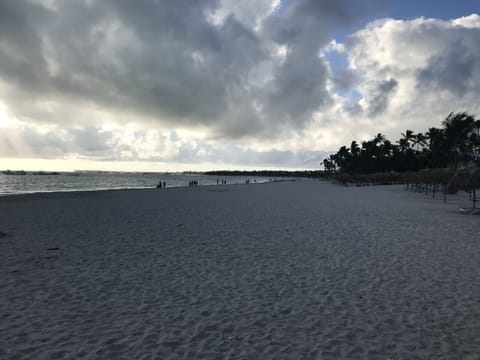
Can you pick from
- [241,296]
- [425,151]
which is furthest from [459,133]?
[241,296]

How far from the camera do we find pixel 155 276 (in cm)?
686

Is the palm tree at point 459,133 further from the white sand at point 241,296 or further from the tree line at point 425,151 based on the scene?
the white sand at point 241,296

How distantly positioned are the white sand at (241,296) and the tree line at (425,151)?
151 feet

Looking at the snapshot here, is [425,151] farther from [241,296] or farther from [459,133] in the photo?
[241,296]

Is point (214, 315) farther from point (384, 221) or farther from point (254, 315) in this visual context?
point (384, 221)

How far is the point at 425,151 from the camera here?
7950 cm

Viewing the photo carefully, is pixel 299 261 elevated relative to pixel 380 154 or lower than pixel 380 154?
lower

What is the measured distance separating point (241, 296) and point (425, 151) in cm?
8868

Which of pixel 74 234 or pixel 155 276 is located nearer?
pixel 155 276

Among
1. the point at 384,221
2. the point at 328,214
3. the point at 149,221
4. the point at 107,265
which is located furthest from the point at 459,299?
the point at 149,221

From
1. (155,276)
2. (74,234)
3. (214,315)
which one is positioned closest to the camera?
(214,315)

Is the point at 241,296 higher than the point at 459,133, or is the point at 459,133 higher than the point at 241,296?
the point at 459,133

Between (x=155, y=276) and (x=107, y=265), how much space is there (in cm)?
164

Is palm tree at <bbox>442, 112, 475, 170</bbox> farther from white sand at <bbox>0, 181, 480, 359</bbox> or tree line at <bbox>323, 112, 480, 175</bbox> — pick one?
white sand at <bbox>0, 181, 480, 359</bbox>
